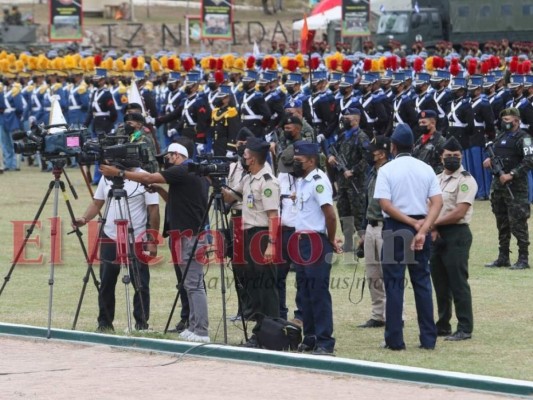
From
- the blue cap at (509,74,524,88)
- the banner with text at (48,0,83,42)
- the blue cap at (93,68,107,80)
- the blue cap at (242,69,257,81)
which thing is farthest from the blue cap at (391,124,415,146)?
the banner with text at (48,0,83,42)

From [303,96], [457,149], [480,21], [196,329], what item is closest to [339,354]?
[196,329]

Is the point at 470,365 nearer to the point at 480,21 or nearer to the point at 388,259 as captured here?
the point at 388,259

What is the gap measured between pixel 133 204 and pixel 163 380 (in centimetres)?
308

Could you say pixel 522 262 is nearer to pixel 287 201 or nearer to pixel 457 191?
pixel 457 191

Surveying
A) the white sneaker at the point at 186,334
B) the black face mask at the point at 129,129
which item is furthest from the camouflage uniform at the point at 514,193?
the white sneaker at the point at 186,334

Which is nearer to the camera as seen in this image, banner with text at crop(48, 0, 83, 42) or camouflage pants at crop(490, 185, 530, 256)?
camouflage pants at crop(490, 185, 530, 256)

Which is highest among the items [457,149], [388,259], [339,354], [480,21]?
[480,21]

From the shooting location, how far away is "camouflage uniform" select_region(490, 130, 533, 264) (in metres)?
17.3

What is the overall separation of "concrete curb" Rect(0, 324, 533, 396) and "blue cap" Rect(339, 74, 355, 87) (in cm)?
1424

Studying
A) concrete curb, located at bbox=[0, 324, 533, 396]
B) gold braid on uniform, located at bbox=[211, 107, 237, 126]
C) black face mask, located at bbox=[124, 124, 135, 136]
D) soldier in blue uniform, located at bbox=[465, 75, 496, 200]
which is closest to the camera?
concrete curb, located at bbox=[0, 324, 533, 396]

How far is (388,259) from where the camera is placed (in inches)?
485

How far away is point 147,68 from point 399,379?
26.3 m

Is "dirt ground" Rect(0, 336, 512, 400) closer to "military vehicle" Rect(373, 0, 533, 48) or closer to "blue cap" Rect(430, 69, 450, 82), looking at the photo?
"blue cap" Rect(430, 69, 450, 82)

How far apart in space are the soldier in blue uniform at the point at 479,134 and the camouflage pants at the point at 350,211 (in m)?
7.55
